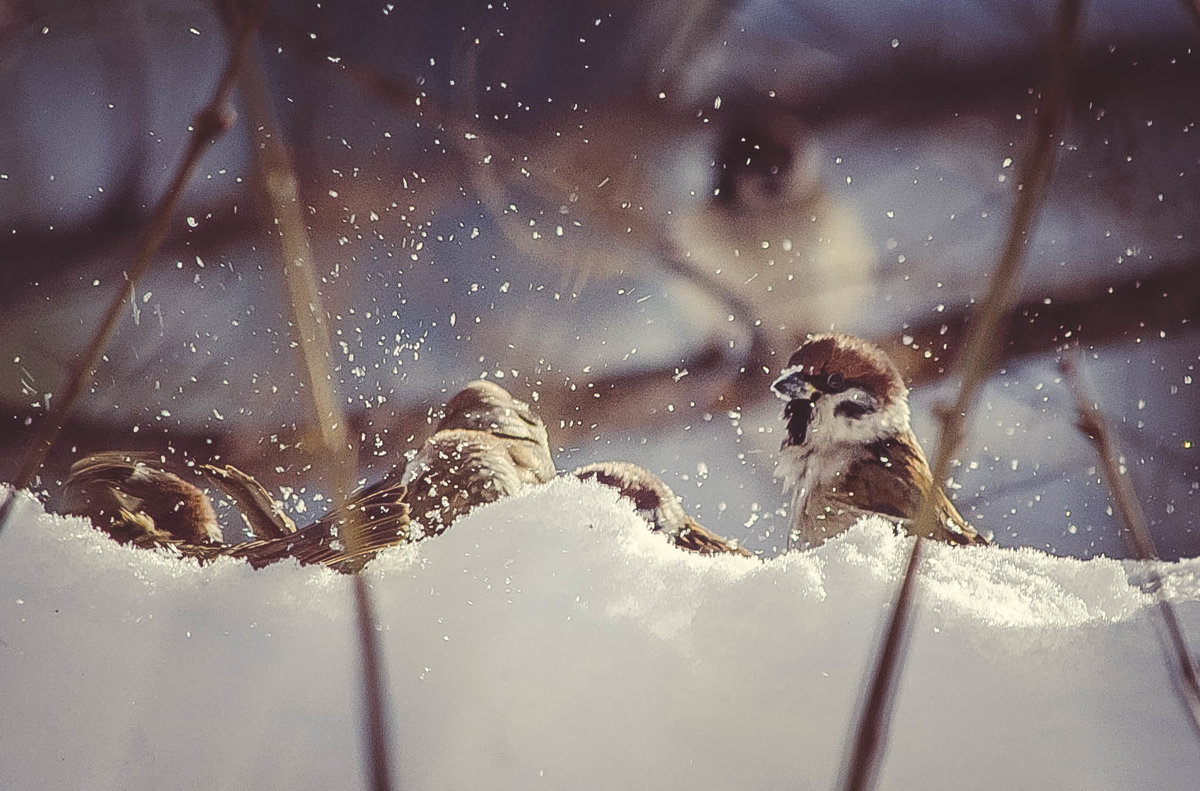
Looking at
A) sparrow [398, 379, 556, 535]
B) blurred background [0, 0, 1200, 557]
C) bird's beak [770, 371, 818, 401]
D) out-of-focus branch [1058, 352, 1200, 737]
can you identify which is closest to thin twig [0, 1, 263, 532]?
blurred background [0, 0, 1200, 557]

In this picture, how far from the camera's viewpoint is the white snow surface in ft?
0.93

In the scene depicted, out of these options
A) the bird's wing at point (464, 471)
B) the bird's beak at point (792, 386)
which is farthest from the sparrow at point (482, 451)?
the bird's beak at point (792, 386)

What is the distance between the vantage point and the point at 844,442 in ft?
1.18

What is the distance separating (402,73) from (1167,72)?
31 cm

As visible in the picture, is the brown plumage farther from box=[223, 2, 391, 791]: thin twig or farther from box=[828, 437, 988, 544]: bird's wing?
box=[828, 437, 988, 544]: bird's wing

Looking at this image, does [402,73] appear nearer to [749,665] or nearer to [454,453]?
[454,453]

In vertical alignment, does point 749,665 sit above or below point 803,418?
below

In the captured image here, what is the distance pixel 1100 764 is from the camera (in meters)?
0.28

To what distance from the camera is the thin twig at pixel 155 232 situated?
34 centimetres

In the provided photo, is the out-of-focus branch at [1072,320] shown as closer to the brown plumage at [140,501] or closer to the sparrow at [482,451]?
the sparrow at [482,451]

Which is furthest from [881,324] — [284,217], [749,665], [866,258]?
[284,217]

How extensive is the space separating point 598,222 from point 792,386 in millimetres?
107

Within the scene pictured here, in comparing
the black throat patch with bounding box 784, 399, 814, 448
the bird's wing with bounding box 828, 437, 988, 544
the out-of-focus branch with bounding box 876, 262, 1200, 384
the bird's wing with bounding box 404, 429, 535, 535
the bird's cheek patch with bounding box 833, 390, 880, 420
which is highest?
the out-of-focus branch with bounding box 876, 262, 1200, 384

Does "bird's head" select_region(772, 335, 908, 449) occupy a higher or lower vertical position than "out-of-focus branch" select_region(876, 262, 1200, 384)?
lower
